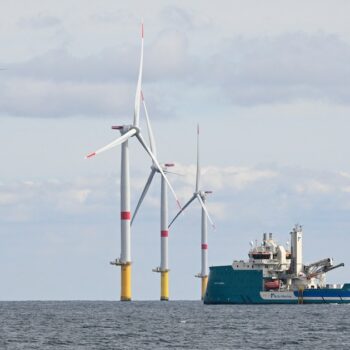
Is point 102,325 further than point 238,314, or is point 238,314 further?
point 238,314

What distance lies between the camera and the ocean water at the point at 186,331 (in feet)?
421

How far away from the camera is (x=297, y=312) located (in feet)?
649

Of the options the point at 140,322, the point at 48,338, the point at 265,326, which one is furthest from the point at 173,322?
the point at 48,338

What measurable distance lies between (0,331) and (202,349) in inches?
1495

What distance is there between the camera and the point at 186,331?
492 feet

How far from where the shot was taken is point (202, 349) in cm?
12244

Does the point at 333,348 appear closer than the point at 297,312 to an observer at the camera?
Yes

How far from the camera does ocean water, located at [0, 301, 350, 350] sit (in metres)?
128

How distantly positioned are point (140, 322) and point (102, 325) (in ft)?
32.9

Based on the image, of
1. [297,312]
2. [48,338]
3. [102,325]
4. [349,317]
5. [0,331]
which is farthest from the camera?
[297,312]

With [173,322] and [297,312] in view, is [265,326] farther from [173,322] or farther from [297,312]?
[297,312]

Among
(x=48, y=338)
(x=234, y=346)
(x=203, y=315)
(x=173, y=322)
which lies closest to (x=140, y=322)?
(x=173, y=322)

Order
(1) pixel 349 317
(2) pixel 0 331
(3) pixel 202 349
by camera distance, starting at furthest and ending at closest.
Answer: (1) pixel 349 317
(2) pixel 0 331
(3) pixel 202 349

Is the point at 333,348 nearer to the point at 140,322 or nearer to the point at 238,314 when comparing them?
the point at 140,322
